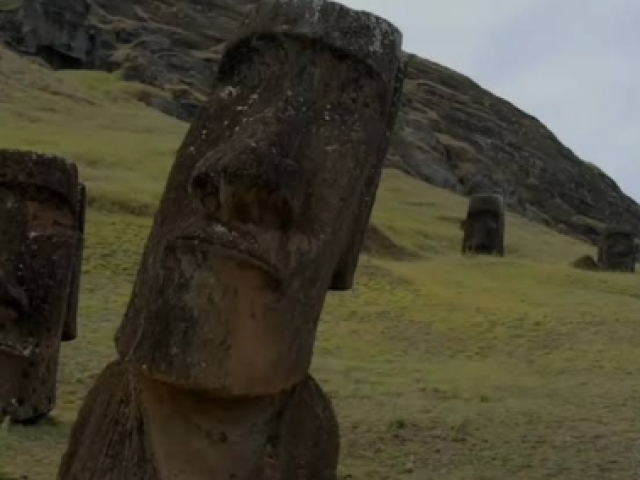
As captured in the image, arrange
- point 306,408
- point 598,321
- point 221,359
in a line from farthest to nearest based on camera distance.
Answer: point 598,321, point 306,408, point 221,359

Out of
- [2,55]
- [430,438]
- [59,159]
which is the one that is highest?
→ [2,55]

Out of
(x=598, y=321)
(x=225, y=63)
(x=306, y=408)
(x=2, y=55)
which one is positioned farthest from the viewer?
(x=2, y=55)

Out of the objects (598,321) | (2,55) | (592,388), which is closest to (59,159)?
(592,388)

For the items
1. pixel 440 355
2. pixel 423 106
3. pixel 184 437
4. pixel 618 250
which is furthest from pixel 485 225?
pixel 423 106

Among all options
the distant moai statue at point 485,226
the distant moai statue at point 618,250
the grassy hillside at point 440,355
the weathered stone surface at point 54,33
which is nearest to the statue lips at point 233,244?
the grassy hillside at point 440,355

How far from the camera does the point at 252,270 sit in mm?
5926

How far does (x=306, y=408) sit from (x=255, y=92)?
1538 millimetres

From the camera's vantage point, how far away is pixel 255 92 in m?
6.37

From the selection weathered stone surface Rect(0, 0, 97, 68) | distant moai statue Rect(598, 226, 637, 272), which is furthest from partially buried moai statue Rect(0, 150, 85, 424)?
weathered stone surface Rect(0, 0, 97, 68)

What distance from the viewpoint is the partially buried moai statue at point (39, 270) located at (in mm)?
10953

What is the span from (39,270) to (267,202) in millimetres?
6003

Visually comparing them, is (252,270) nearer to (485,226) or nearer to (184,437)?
(184,437)

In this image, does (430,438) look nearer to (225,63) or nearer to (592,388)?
(592,388)

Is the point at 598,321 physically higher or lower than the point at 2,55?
lower
